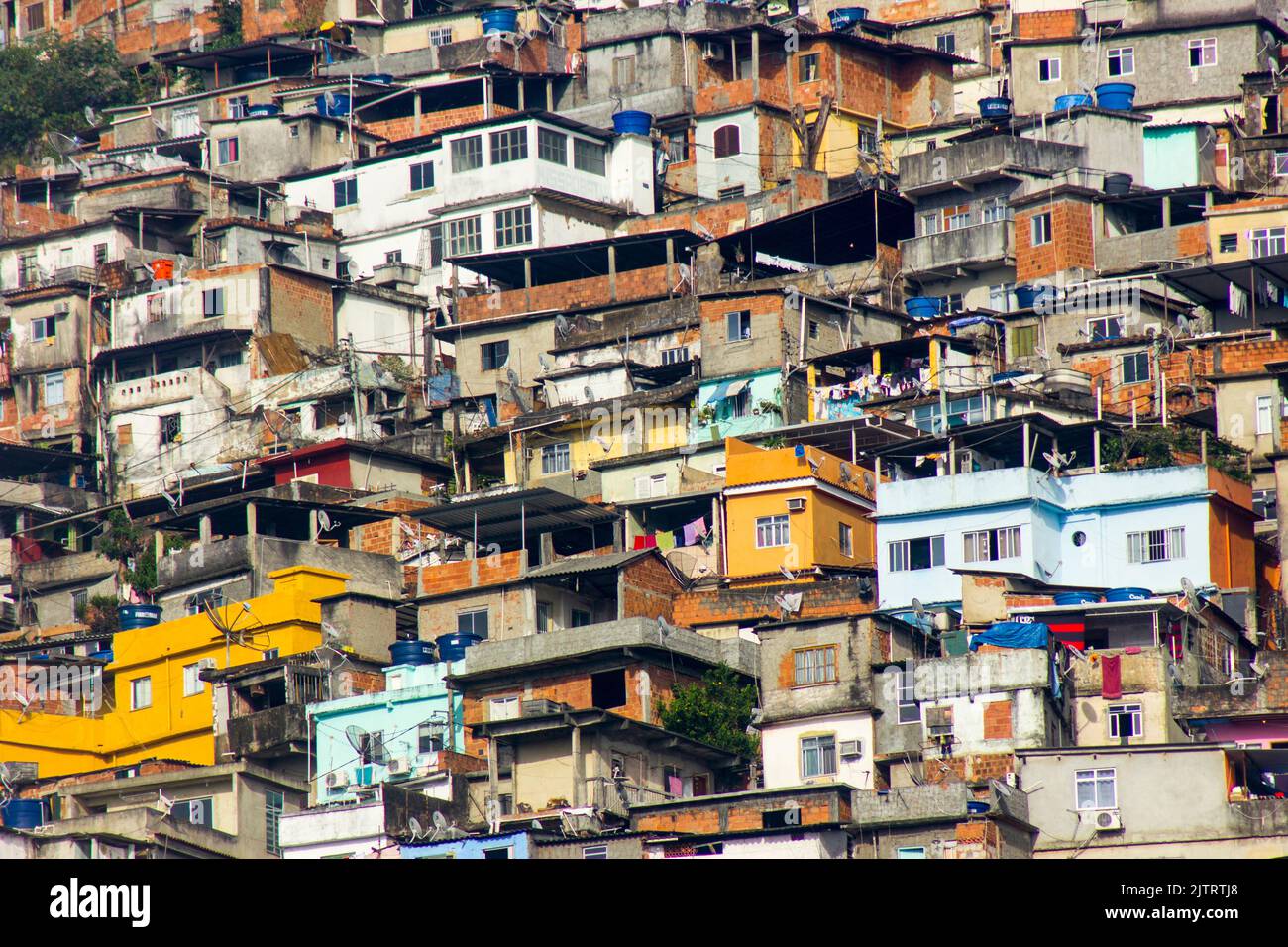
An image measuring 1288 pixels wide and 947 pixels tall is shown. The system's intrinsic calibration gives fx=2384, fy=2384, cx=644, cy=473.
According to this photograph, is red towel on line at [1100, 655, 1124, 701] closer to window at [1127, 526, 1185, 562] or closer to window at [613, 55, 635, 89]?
window at [1127, 526, 1185, 562]

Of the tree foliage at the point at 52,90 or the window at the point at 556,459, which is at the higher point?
the tree foliage at the point at 52,90

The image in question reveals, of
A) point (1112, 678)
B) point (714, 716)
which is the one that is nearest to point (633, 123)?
point (714, 716)

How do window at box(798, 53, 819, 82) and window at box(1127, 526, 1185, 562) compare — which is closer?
window at box(1127, 526, 1185, 562)

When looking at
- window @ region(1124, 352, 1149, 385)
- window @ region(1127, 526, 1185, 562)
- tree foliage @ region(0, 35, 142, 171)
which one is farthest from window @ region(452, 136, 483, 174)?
window @ region(1127, 526, 1185, 562)

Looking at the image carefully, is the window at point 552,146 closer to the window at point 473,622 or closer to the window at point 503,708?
the window at point 473,622

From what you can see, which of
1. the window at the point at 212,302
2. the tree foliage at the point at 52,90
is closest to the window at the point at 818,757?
the window at the point at 212,302

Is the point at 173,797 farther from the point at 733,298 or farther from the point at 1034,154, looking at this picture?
the point at 1034,154
